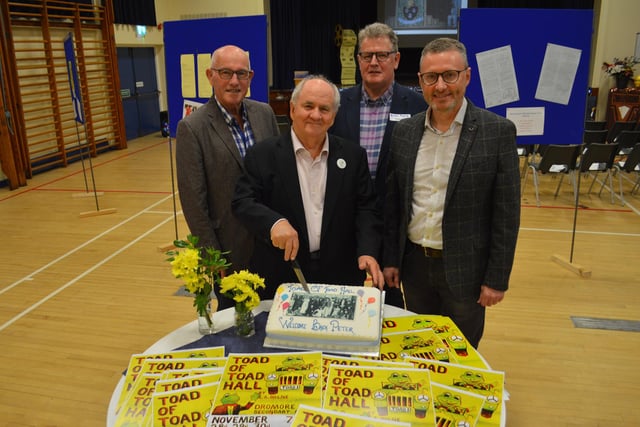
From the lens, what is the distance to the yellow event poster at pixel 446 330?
1665 millimetres

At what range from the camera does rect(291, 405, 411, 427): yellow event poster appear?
1.30 meters

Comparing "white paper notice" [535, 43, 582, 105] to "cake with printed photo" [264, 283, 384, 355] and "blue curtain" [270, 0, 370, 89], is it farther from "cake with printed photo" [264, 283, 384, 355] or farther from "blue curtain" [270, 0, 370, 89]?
"blue curtain" [270, 0, 370, 89]

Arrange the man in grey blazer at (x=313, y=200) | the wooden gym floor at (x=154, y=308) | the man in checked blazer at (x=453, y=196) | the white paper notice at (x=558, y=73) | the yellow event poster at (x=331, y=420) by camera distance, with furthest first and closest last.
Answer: the white paper notice at (x=558, y=73) → the wooden gym floor at (x=154, y=308) → the man in grey blazer at (x=313, y=200) → the man in checked blazer at (x=453, y=196) → the yellow event poster at (x=331, y=420)

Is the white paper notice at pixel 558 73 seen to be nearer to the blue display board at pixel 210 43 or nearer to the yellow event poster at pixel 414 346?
the blue display board at pixel 210 43

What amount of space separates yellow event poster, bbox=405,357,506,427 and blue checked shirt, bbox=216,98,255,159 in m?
1.50

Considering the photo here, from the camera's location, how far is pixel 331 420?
1315 mm

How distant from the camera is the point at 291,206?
6.97 ft

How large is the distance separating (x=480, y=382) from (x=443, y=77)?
3.69 feet

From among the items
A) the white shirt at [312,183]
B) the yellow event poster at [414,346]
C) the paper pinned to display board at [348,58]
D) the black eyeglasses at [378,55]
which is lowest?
the yellow event poster at [414,346]

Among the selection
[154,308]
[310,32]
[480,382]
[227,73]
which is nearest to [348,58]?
[310,32]

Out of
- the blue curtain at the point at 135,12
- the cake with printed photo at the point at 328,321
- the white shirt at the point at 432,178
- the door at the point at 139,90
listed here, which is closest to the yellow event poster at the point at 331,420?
the cake with printed photo at the point at 328,321

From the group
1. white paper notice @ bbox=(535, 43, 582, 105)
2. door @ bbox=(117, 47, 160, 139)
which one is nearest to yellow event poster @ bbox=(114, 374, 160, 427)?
white paper notice @ bbox=(535, 43, 582, 105)

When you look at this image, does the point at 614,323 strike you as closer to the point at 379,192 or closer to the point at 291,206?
the point at 379,192

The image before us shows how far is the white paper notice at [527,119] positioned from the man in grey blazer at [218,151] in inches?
85.6
